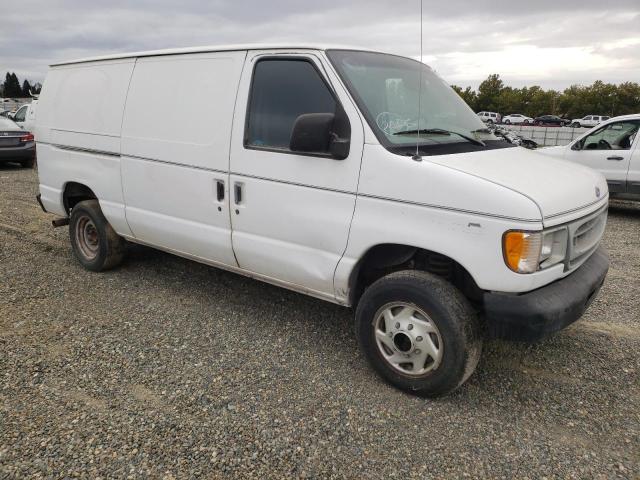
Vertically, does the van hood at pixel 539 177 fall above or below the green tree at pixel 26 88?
below

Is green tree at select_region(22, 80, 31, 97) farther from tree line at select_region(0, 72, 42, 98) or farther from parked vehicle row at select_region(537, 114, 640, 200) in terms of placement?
parked vehicle row at select_region(537, 114, 640, 200)

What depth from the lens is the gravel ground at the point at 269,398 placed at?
2.63 m

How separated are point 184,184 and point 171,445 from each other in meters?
2.09

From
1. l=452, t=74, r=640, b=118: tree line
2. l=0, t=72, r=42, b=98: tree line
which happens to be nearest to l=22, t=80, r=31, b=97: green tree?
l=0, t=72, r=42, b=98: tree line

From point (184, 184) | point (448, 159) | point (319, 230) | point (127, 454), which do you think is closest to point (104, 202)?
point (184, 184)

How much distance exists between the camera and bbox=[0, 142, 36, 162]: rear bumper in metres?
13.0

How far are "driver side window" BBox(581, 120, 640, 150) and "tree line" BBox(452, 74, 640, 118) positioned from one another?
6135 centimetres

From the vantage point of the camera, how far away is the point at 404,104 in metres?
3.51

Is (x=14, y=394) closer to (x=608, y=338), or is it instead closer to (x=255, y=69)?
(x=255, y=69)

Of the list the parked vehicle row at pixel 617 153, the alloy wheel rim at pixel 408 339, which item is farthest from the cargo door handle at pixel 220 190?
the parked vehicle row at pixel 617 153

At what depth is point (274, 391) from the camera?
324cm

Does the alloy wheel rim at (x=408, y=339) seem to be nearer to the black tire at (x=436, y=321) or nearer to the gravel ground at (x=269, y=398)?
the black tire at (x=436, y=321)

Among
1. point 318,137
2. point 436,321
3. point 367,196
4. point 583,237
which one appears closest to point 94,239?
point 318,137

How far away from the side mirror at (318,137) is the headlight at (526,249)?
1117mm
